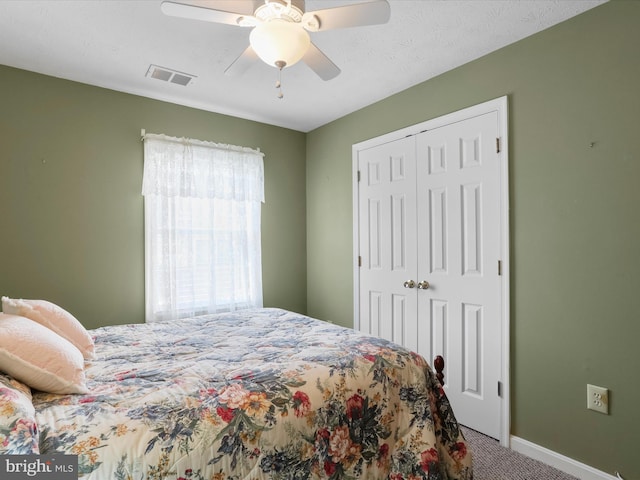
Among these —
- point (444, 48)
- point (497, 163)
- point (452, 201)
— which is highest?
point (444, 48)

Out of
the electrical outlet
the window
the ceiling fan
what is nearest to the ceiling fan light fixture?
the ceiling fan

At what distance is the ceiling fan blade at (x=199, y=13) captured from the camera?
145 cm

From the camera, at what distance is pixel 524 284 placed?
2.30 metres

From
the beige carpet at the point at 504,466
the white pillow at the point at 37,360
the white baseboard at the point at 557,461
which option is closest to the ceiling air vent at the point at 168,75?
the white pillow at the point at 37,360

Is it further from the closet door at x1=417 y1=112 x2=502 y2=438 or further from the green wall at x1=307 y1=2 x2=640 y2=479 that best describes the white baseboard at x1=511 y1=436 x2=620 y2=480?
the closet door at x1=417 y1=112 x2=502 y2=438

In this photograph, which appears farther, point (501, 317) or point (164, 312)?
point (164, 312)

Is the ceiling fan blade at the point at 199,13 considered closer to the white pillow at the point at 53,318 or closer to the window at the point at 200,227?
the white pillow at the point at 53,318

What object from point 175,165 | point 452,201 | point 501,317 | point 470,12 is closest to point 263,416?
point 501,317

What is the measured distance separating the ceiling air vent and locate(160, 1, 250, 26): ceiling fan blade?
129 cm

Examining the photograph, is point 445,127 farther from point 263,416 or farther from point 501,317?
point 263,416

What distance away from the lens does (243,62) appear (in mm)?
1892

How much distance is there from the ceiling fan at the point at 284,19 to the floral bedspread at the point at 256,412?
1.32 metres

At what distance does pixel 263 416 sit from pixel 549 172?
2.07 meters

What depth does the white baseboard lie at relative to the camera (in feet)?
6.50
